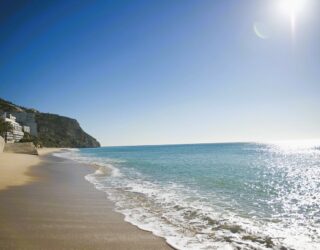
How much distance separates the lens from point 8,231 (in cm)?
663

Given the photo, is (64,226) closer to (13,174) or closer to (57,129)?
(13,174)

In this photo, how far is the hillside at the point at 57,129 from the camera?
15475cm

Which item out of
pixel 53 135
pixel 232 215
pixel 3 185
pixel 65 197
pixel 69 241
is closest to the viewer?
pixel 69 241

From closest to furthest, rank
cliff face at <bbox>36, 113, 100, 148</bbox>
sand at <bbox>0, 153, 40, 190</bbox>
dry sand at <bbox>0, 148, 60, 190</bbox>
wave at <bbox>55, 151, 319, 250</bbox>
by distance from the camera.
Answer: wave at <bbox>55, 151, 319, 250</bbox> < sand at <bbox>0, 153, 40, 190</bbox> < dry sand at <bbox>0, 148, 60, 190</bbox> < cliff face at <bbox>36, 113, 100, 148</bbox>

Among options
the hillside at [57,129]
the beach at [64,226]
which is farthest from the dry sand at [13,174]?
the hillside at [57,129]

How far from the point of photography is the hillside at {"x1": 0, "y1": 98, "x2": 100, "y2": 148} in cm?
15475

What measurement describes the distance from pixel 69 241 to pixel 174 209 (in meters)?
5.53

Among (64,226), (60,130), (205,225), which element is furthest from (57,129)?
(205,225)

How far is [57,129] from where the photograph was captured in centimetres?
17488

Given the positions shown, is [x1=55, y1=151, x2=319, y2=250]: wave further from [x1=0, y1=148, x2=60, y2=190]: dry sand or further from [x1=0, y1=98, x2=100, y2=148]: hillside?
[x1=0, y1=98, x2=100, y2=148]: hillside

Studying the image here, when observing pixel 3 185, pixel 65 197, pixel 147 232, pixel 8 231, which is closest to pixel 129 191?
pixel 65 197

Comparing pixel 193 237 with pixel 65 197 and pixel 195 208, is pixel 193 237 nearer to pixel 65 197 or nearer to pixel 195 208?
pixel 195 208

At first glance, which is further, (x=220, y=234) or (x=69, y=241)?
(x=220, y=234)

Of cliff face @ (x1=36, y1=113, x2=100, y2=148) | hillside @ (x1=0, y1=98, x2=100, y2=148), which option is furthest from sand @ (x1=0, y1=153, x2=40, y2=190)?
cliff face @ (x1=36, y1=113, x2=100, y2=148)
